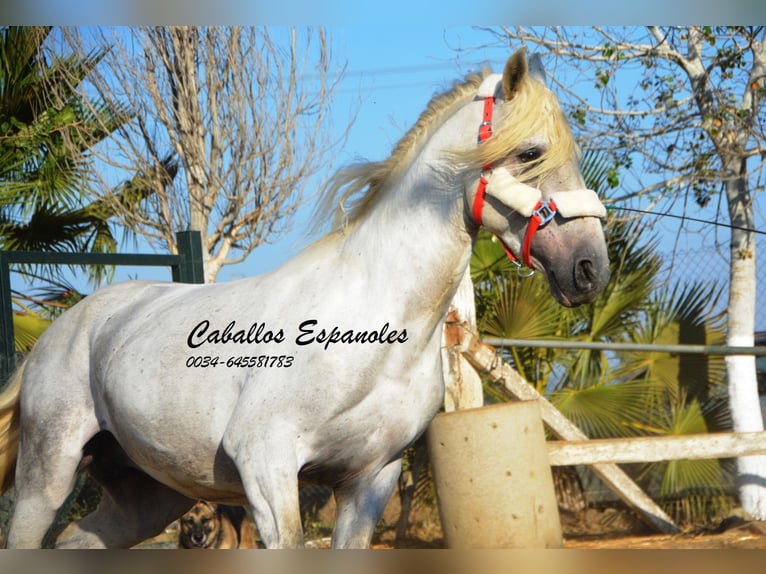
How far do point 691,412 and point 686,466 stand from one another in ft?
1.21

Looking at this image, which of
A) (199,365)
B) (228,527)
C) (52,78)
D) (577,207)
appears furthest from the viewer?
(52,78)

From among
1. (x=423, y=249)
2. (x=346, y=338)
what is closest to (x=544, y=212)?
(x=423, y=249)

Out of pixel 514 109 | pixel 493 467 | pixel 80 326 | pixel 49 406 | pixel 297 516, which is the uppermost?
pixel 514 109

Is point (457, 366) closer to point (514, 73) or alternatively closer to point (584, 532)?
point (584, 532)

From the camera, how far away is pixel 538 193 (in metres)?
2.44

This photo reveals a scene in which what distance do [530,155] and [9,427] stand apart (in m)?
2.21

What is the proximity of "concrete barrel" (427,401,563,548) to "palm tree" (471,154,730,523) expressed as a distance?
1.53 metres

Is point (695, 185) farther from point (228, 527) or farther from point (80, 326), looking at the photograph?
point (80, 326)

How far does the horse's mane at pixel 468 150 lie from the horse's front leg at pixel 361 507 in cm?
81

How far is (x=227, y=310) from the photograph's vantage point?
2803 mm

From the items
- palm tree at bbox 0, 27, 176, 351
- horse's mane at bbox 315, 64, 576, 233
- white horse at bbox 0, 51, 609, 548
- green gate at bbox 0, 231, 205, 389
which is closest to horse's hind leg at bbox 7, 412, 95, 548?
white horse at bbox 0, 51, 609, 548

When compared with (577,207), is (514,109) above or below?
above

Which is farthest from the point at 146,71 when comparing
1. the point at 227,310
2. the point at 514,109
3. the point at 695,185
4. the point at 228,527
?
the point at 514,109

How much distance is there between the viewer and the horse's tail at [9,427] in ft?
11.0
